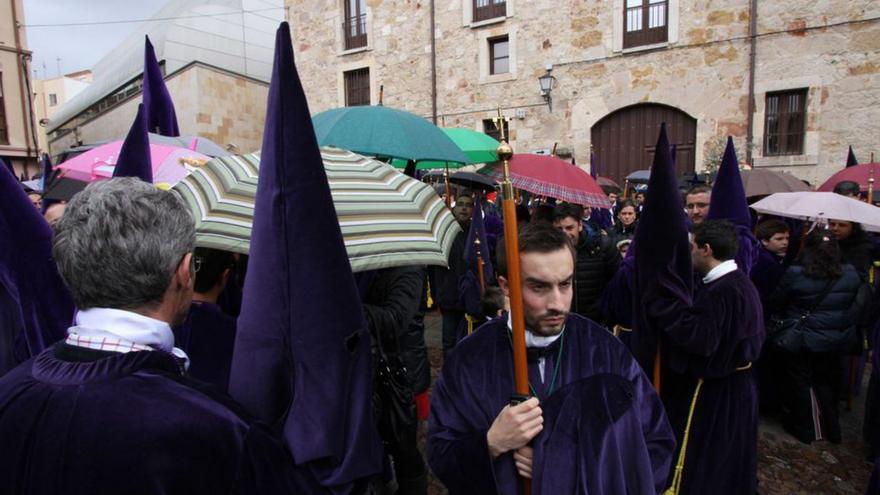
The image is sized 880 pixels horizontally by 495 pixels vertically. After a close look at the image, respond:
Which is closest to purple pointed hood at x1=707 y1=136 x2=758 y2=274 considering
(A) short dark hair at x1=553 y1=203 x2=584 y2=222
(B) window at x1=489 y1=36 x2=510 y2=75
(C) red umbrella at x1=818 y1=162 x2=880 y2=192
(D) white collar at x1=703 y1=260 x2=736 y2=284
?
A: (D) white collar at x1=703 y1=260 x2=736 y2=284

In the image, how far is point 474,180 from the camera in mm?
5570

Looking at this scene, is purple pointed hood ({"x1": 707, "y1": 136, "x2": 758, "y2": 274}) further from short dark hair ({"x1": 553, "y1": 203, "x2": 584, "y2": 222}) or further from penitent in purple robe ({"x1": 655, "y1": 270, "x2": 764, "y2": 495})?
short dark hair ({"x1": 553, "y1": 203, "x2": 584, "y2": 222})

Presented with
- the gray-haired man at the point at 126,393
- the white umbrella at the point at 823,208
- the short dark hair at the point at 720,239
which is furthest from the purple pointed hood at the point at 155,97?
the white umbrella at the point at 823,208

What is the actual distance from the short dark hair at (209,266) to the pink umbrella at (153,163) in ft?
3.17

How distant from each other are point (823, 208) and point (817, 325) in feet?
2.92

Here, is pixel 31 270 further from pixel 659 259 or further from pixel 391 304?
pixel 659 259

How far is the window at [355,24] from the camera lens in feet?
58.7

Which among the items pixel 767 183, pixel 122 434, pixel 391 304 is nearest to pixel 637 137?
pixel 767 183

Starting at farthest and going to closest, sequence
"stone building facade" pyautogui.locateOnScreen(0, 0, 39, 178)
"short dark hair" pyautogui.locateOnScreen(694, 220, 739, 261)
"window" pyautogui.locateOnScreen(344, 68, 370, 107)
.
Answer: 1. "window" pyautogui.locateOnScreen(344, 68, 370, 107)
2. "stone building facade" pyautogui.locateOnScreen(0, 0, 39, 178)
3. "short dark hair" pyautogui.locateOnScreen(694, 220, 739, 261)

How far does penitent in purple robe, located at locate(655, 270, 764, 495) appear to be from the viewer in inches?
106

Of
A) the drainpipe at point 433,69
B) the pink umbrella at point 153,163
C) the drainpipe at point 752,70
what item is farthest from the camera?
the drainpipe at point 433,69

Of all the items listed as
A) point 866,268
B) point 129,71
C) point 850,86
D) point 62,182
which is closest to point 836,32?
point 850,86

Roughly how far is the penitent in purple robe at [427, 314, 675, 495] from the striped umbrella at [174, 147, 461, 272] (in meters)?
0.43

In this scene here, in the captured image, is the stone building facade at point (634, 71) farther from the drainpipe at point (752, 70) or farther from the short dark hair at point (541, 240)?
the short dark hair at point (541, 240)
